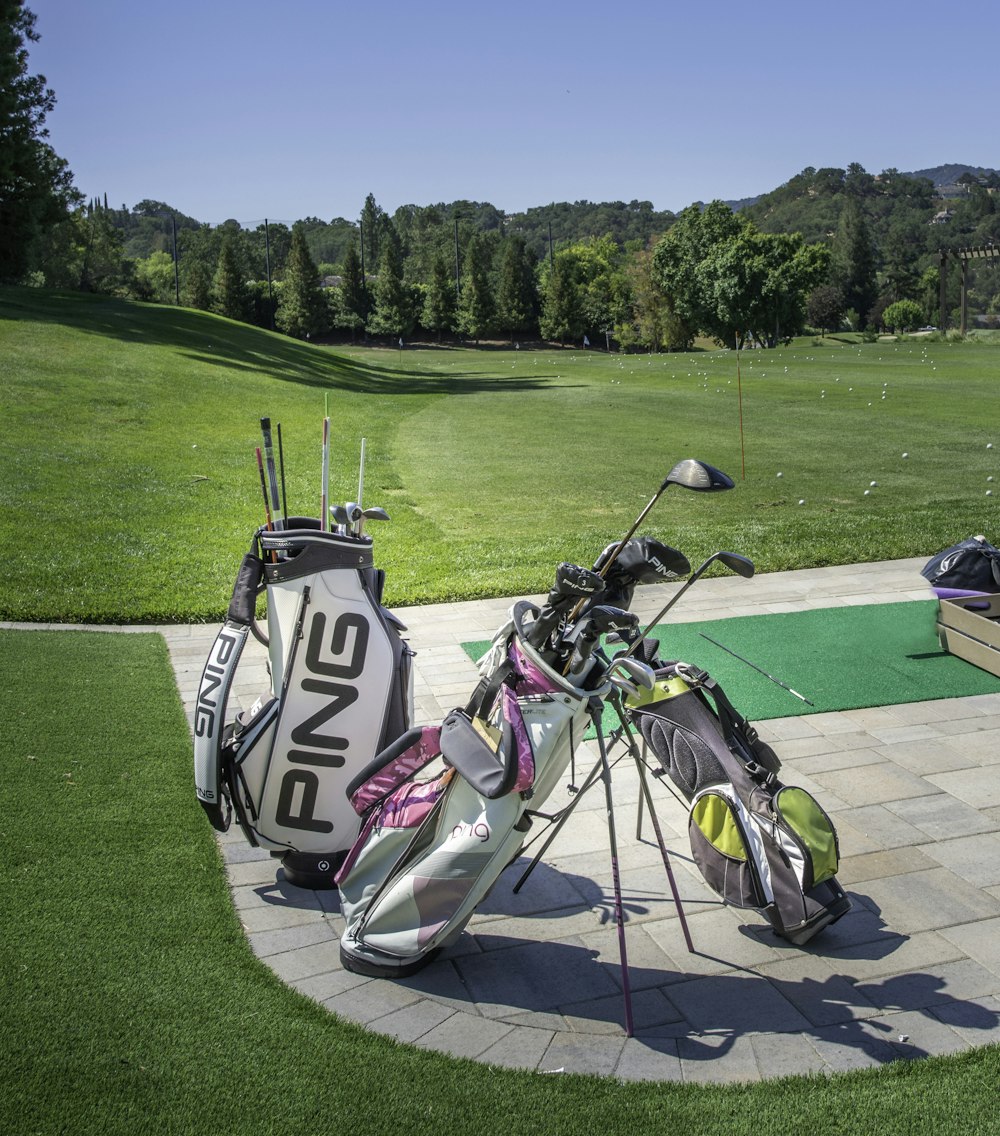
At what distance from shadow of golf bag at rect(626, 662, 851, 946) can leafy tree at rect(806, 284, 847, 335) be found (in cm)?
9245

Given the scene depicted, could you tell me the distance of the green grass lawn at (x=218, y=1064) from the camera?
310cm

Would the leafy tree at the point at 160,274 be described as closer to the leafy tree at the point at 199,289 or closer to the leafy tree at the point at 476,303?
the leafy tree at the point at 199,289

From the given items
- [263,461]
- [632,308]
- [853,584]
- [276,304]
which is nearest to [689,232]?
[632,308]

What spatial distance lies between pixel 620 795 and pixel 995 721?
2.43 m

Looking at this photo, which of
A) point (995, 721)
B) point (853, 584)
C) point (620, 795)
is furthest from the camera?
point (853, 584)

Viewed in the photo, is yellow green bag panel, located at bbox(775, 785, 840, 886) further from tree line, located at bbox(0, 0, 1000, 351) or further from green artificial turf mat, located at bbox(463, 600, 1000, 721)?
tree line, located at bbox(0, 0, 1000, 351)

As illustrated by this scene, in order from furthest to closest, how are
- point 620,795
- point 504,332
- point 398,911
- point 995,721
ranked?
point 504,332 → point 995,721 → point 620,795 → point 398,911

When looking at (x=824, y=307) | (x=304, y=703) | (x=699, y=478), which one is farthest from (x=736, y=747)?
(x=824, y=307)

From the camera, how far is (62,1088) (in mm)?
3145

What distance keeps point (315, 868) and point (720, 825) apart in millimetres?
1621

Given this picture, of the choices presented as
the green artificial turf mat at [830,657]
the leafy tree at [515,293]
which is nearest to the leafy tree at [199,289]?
the leafy tree at [515,293]

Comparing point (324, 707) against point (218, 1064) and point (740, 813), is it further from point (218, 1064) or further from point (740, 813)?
point (740, 813)

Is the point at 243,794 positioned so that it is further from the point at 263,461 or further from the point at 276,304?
the point at 276,304

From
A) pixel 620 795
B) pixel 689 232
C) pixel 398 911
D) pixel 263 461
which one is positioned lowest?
pixel 620 795
